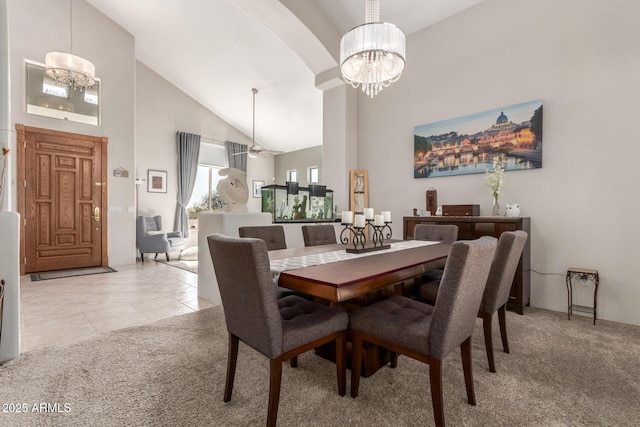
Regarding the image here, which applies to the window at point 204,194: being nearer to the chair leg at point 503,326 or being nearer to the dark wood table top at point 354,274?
the dark wood table top at point 354,274

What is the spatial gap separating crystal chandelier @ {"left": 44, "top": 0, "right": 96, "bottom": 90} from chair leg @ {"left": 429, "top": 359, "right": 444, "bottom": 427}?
17.8 feet

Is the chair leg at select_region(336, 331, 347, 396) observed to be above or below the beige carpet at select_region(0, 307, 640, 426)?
above

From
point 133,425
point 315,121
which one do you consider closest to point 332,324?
point 133,425

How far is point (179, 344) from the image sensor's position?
2.20 m

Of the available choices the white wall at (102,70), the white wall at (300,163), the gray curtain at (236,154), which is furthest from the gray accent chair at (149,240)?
the white wall at (300,163)

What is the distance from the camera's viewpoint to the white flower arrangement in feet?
10.4

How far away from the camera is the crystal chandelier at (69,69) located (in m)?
3.91

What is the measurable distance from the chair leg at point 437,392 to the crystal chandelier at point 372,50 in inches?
84.7

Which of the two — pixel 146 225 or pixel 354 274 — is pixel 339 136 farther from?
pixel 146 225

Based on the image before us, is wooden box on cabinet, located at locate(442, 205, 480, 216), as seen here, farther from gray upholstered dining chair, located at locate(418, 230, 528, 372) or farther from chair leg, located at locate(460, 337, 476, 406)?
chair leg, located at locate(460, 337, 476, 406)

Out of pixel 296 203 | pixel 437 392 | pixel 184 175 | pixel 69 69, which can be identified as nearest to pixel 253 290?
pixel 437 392

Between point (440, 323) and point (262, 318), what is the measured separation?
0.77 metres

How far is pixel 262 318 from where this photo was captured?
1279 mm

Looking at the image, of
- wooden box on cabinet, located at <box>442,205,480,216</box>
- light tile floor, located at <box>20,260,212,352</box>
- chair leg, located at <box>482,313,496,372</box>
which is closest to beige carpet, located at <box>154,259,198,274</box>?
light tile floor, located at <box>20,260,212,352</box>
